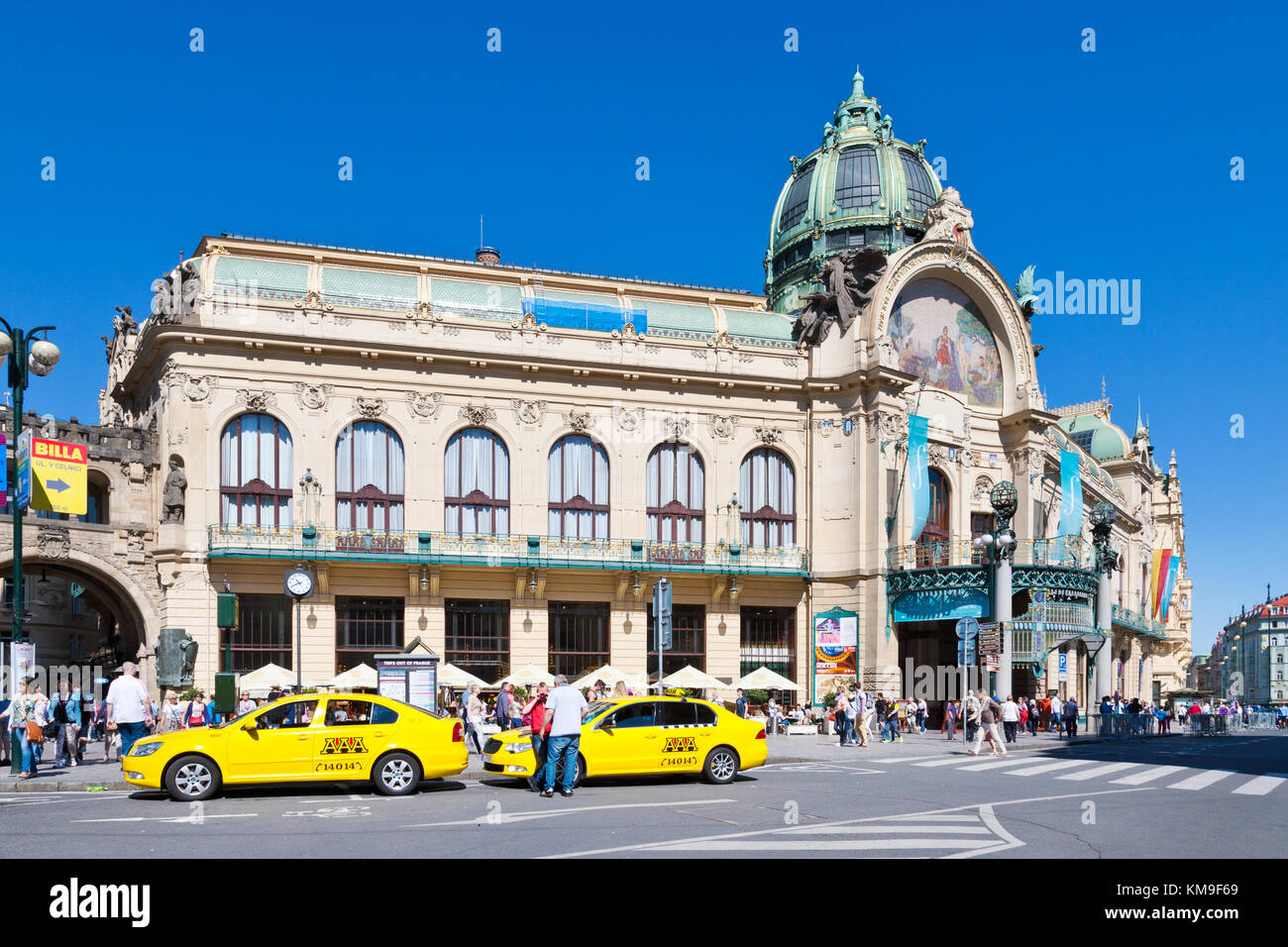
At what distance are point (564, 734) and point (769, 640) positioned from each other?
1145 inches

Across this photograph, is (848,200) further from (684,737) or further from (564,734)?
(564,734)

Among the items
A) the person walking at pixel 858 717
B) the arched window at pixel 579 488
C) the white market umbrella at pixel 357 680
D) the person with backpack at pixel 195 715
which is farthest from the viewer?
the arched window at pixel 579 488

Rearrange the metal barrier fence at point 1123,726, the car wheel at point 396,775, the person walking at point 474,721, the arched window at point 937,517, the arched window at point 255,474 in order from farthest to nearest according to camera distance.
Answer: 1. the arched window at point 937,517
2. the metal barrier fence at point 1123,726
3. the arched window at point 255,474
4. the person walking at point 474,721
5. the car wheel at point 396,775

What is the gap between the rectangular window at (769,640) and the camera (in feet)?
151

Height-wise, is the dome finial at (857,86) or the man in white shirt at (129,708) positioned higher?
the dome finial at (857,86)

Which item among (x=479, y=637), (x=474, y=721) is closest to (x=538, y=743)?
(x=474, y=721)

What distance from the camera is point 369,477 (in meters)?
41.4

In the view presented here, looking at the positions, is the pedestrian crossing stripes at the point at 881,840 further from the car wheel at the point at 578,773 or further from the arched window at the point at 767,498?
the arched window at the point at 767,498

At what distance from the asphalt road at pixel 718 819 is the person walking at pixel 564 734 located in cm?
44

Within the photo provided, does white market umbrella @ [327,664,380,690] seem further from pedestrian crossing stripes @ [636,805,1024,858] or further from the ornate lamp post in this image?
the ornate lamp post

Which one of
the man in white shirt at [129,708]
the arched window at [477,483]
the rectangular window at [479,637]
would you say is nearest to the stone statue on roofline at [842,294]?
the arched window at [477,483]

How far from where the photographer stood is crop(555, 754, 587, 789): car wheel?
18.5 metres
